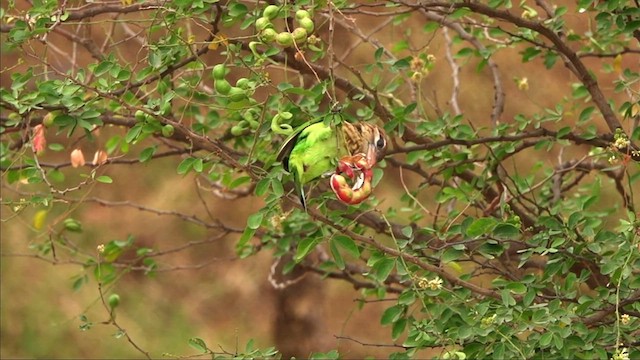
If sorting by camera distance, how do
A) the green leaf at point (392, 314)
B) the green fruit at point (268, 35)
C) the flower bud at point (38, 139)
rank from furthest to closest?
the flower bud at point (38, 139), the green leaf at point (392, 314), the green fruit at point (268, 35)

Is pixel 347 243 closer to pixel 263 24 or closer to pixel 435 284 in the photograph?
pixel 435 284

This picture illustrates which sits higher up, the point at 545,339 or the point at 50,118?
the point at 50,118

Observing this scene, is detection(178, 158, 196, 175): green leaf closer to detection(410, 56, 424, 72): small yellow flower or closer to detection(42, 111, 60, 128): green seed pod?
detection(42, 111, 60, 128): green seed pod

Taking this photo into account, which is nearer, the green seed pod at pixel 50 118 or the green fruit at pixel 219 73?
the green fruit at pixel 219 73

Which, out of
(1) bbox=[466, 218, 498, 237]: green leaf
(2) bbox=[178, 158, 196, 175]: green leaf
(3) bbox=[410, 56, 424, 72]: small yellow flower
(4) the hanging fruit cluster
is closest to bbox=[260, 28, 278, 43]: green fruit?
(4) the hanging fruit cluster

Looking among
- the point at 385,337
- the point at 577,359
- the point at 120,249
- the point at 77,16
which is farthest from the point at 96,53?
the point at 385,337

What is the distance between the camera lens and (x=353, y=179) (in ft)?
5.08

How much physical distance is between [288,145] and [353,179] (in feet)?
0.42

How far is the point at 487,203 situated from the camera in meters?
2.42

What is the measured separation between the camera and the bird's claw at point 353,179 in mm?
1497

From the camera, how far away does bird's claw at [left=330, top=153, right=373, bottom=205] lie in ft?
4.91

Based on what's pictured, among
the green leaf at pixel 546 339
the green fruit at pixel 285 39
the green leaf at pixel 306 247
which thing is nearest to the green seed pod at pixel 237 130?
the green leaf at pixel 306 247

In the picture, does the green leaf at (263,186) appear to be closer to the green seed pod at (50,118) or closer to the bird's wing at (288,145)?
the bird's wing at (288,145)

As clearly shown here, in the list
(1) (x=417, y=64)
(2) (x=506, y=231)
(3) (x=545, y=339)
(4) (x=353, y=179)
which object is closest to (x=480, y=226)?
(2) (x=506, y=231)
